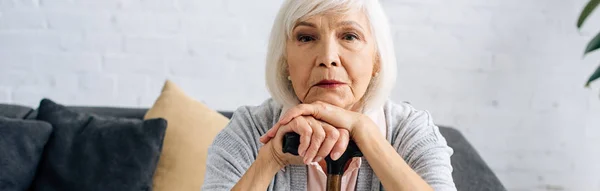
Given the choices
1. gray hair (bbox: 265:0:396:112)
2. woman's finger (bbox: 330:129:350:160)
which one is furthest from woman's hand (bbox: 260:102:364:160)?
gray hair (bbox: 265:0:396:112)

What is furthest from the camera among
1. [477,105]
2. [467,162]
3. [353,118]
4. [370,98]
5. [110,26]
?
[477,105]

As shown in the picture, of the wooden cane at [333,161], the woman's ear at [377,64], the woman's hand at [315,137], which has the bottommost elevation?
the wooden cane at [333,161]

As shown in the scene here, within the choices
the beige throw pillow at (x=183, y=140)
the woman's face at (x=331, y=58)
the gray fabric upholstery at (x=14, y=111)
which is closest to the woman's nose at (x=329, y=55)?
the woman's face at (x=331, y=58)

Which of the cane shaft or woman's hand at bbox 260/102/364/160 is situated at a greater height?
woman's hand at bbox 260/102/364/160

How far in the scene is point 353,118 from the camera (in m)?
1.16

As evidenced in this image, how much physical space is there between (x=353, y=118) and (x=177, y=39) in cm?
151


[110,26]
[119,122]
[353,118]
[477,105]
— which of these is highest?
[477,105]

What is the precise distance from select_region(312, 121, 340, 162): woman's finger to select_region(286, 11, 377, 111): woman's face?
64 mm

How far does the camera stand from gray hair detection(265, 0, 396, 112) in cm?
118

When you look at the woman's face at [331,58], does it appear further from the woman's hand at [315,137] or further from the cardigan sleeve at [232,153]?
the cardigan sleeve at [232,153]

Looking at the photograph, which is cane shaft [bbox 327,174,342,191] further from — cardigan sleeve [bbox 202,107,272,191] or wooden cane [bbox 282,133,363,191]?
cardigan sleeve [bbox 202,107,272,191]

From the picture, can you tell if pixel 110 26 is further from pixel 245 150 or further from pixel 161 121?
pixel 245 150

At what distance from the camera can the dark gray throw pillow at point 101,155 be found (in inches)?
76.3

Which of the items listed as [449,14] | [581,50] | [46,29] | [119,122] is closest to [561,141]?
[581,50]
